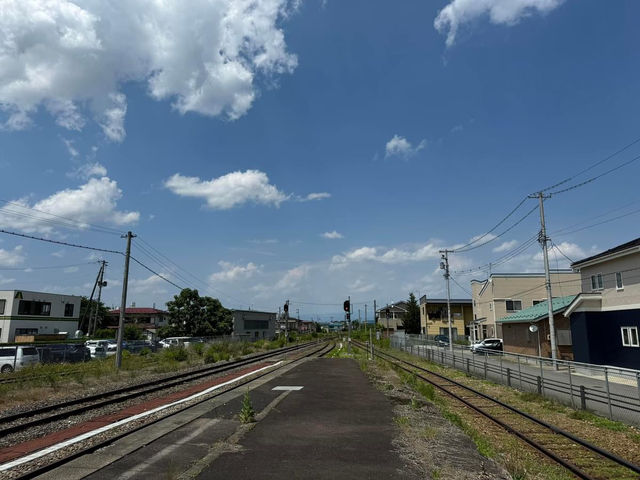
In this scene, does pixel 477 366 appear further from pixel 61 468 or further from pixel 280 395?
pixel 61 468

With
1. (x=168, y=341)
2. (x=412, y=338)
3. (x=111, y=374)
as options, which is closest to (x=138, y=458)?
(x=111, y=374)

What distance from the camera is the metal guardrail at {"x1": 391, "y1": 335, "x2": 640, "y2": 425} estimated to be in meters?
13.0

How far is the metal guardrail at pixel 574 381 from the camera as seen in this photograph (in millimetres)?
13013

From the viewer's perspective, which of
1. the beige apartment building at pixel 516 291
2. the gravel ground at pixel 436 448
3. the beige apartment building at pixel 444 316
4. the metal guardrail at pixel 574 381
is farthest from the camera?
the beige apartment building at pixel 444 316

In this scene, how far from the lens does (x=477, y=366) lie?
24.1 m

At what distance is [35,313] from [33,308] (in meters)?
0.75

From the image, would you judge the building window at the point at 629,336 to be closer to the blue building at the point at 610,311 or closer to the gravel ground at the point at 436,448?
the blue building at the point at 610,311

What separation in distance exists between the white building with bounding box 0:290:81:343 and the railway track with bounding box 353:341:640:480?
5417cm

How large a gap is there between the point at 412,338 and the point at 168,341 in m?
27.9

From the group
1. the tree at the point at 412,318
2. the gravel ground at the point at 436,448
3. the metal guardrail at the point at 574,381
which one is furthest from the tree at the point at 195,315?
the gravel ground at the point at 436,448

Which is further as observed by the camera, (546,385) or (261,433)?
(546,385)

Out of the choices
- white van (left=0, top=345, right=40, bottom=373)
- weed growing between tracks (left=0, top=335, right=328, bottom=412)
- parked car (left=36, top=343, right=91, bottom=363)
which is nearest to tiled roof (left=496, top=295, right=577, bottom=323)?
weed growing between tracks (left=0, top=335, right=328, bottom=412)

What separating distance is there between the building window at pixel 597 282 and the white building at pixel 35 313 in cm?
5966

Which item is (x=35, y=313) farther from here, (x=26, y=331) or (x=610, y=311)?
(x=610, y=311)
